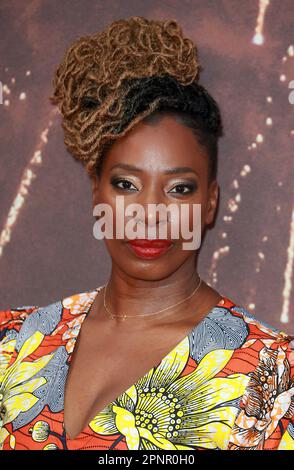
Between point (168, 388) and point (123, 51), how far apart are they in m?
0.80

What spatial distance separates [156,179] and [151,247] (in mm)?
156

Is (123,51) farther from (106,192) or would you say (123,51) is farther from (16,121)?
(16,121)

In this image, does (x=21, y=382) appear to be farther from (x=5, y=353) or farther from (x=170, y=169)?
(x=170, y=169)

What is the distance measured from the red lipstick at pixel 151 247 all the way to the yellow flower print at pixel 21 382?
363 mm

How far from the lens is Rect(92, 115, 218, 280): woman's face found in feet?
5.11

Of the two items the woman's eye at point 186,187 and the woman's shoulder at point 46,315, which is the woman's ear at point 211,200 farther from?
the woman's shoulder at point 46,315

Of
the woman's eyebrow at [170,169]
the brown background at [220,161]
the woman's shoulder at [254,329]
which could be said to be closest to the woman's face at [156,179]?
the woman's eyebrow at [170,169]

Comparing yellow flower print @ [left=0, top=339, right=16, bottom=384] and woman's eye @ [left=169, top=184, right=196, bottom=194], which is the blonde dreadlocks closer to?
Answer: woman's eye @ [left=169, top=184, right=196, bottom=194]

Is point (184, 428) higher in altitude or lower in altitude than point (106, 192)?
lower

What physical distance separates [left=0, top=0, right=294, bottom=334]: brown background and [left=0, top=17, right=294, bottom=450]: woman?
230 millimetres

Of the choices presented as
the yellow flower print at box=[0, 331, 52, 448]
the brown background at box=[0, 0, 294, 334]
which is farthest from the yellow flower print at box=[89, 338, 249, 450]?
the brown background at box=[0, 0, 294, 334]

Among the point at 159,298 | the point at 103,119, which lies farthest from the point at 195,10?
the point at 159,298

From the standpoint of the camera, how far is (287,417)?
1451 millimetres

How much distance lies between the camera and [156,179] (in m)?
1.56
